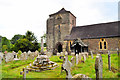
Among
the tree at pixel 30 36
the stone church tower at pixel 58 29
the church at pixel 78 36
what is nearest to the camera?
the church at pixel 78 36

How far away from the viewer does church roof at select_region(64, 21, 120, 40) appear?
18308 mm

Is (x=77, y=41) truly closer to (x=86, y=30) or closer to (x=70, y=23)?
(x=86, y=30)

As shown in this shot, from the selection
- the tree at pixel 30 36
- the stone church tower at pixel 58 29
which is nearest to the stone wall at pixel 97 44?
the stone church tower at pixel 58 29

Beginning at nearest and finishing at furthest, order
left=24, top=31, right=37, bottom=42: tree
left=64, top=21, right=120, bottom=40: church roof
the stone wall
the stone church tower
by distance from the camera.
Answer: the stone wall → left=64, top=21, right=120, bottom=40: church roof → the stone church tower → left=24, top=31, right=37, bottom=42: tree

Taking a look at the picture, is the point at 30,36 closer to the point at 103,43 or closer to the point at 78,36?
the point at 78,36

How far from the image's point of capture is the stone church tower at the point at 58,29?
23.3 metres

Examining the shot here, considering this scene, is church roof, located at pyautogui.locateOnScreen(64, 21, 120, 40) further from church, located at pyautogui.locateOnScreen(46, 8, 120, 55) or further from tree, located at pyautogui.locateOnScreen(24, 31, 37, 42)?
tree, located at pyautogui.locateOnScreen(24, 31, 37, 42)

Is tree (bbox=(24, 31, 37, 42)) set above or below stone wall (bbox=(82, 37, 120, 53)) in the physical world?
above

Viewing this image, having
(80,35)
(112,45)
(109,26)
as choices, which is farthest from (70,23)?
(112,45)

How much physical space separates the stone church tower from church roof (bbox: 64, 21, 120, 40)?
1.74 metres

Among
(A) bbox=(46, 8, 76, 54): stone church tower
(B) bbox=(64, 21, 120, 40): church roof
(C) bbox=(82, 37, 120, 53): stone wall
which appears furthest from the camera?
(A) bbox=(46, 8, 76, 54): stone church tower

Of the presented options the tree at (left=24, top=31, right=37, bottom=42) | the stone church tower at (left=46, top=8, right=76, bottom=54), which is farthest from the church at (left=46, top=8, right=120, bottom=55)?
the tree at (left=24, top=31, right=37, bottom=42)

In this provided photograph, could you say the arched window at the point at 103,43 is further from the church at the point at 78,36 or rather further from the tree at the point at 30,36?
the tree at the point at 30,36

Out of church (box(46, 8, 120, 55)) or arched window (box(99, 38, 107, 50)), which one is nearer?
church (box(46, 8, 120, 55))
